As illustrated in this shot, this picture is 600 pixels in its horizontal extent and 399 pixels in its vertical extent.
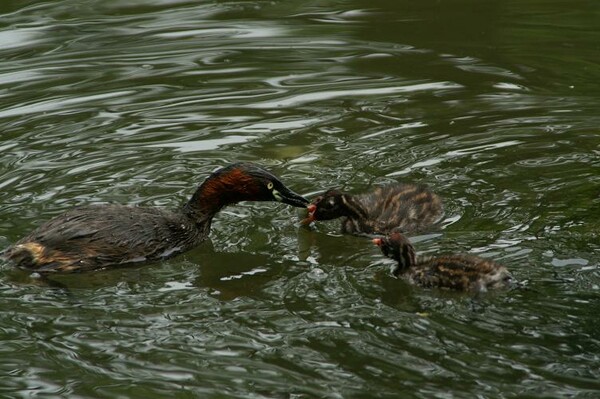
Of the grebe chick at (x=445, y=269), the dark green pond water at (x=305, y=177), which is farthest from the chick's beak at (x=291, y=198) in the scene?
the grebe chick at (x=445, y=269)

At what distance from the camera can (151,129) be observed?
9.95 metres

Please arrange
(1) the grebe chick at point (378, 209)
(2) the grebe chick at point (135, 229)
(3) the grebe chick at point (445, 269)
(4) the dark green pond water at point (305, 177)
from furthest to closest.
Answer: (1) the grebe chick at point (378, 209), (2) the grebe chick at point (135, 229), (3) the grebe chick at point (445, 269), (4) the dark green pond water at point (305, 177)

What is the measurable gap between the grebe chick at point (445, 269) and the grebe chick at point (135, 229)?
105cm

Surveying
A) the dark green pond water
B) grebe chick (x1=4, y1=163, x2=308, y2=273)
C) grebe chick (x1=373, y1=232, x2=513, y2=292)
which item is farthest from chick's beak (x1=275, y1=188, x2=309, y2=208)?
grebe chick (x1=373, y1=232, x2=513, y2=292)

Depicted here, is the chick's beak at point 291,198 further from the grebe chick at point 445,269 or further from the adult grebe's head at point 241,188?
the grebe chick at point 445,269

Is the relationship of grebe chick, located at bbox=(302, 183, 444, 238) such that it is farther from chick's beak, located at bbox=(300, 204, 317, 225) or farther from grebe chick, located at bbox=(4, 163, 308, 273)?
grebe chick, located at bbox=(4, 163, 308, 273)

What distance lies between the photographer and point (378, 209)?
324 inches

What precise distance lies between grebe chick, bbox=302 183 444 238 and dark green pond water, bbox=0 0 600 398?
0.14 meters

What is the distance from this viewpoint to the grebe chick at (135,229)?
746cm

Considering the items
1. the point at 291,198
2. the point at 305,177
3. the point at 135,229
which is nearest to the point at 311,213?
the point at 291,198

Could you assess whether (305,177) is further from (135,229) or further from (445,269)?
(445,269)

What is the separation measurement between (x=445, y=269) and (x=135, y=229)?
1.98 m

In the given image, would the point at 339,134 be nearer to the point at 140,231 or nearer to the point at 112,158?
the point at 112,158

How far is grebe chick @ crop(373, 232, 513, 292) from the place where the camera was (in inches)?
261
